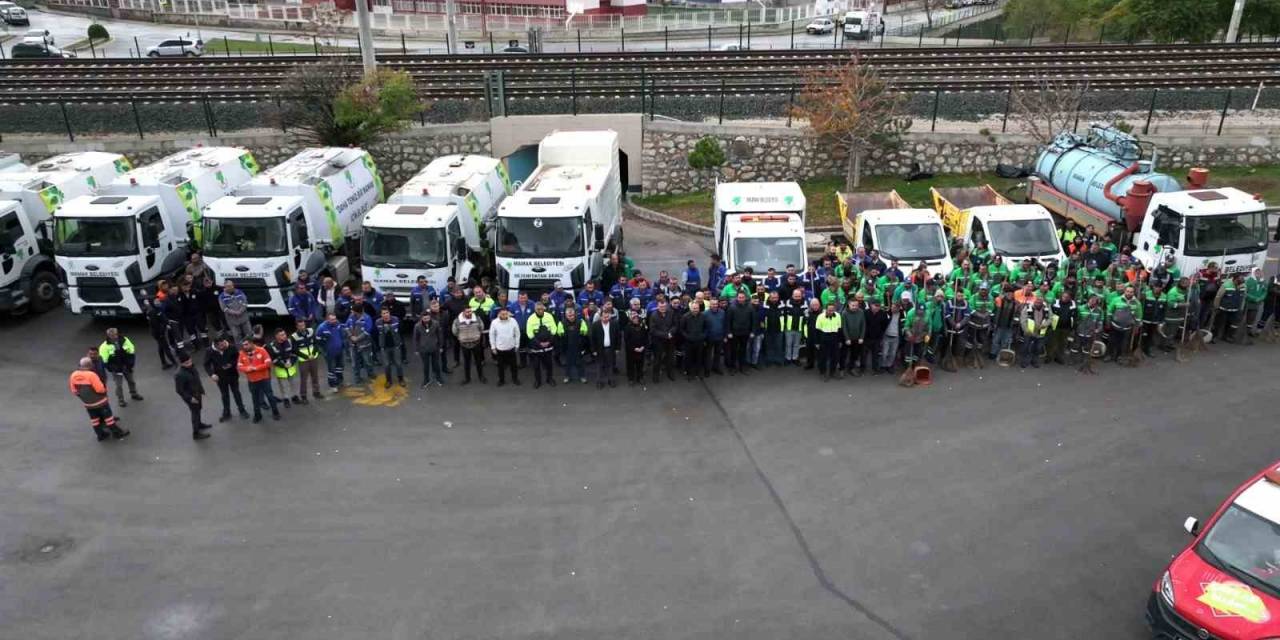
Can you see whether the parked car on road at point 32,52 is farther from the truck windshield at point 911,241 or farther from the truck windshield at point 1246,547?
the truck windshield at point 1246,547

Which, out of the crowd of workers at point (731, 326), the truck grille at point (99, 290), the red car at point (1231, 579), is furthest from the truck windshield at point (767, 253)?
the truck grille at point (99, 290)

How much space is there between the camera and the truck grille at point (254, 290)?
16.1m

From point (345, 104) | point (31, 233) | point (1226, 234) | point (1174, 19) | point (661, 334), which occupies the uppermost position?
point (1174, 19)

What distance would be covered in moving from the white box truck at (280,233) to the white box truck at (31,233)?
4011mm

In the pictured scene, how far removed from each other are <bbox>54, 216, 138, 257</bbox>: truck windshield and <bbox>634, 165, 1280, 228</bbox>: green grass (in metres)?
13.3

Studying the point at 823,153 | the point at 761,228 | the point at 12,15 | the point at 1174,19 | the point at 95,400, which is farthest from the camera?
the point at 12,15

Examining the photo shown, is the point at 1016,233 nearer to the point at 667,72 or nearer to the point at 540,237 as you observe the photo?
the point at 540,237

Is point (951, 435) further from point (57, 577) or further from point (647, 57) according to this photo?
point (647, 57)

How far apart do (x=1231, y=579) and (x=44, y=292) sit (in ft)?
67.7

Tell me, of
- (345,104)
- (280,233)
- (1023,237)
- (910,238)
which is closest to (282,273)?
(280,233)

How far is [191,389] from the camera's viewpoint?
12562 millimetres

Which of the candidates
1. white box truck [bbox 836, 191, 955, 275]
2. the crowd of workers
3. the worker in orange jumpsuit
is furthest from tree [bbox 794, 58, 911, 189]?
the worker in orange jumpsuit

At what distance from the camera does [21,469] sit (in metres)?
12.2

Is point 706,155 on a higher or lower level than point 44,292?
higher
